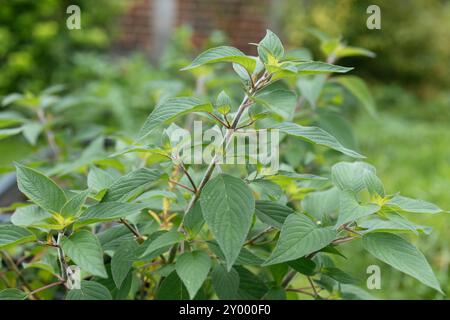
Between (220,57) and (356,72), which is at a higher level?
(220,57)

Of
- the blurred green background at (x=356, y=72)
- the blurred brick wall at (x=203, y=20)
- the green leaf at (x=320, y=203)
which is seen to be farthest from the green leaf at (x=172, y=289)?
the blurred brick wall at (x=203, y=20)

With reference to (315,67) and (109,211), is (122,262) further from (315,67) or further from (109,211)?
(315,67)

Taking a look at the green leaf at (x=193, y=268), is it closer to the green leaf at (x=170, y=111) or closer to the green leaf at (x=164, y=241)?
the green leaf at (x=164, y=241)

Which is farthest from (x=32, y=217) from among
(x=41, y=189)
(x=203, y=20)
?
(x=203, y=20)

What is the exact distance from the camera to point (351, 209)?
665mm

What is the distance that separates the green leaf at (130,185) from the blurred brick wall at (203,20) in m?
4.85

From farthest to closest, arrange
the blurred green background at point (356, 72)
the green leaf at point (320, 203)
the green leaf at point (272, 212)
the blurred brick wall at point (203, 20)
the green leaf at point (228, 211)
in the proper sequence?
the blurred brick wall at point (203, 20), the blurred green background at point (356, 72), the green leaf at point (320, 203), the green leaf at point (272, 212), the green leaf at point (228, 211)

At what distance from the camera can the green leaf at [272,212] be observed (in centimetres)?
72

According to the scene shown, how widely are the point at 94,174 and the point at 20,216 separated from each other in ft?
0.39

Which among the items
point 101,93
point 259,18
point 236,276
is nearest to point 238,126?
point 236,276

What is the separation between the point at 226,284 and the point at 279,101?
239mm

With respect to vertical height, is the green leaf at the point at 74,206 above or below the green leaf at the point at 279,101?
below
